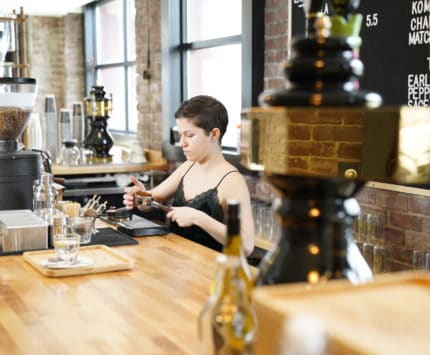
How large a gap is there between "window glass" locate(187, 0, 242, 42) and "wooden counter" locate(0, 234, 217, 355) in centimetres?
290

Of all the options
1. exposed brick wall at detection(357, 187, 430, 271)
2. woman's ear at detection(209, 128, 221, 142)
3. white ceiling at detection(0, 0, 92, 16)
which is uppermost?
white ceiling at detection(0, 0, 92, 16)

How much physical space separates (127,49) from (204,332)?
262 inches

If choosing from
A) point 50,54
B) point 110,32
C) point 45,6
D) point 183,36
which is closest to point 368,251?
point 183,36

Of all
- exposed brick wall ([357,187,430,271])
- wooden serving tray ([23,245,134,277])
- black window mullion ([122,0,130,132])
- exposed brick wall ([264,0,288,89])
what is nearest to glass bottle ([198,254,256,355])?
wooden serving tray ([23,245,134,277])

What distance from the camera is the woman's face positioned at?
302 cm

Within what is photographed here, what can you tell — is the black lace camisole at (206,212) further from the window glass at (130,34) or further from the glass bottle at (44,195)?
the window glass at (130,34)

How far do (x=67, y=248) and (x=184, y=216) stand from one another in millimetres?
693

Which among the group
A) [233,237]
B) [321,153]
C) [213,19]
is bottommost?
[233,237]

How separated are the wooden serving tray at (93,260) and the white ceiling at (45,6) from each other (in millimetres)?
5510

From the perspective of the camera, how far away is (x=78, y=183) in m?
5.08

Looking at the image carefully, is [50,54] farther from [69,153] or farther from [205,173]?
[205,173]

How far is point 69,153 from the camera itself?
5.24m

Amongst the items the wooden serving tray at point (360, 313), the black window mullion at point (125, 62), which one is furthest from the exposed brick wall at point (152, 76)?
the wooden serving tray at point (360, 313)

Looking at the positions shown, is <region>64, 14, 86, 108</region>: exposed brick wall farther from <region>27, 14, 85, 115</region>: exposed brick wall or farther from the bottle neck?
the bottle neck
